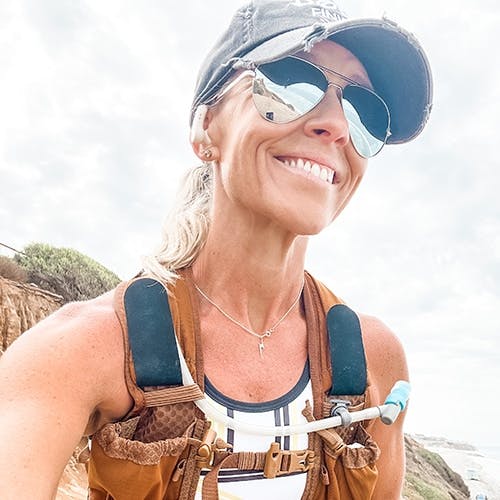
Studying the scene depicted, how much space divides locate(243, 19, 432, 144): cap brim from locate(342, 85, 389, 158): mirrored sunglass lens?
78 mm

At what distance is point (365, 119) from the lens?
224 centimetres

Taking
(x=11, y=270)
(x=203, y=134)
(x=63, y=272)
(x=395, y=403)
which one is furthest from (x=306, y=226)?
(x=63, y=272)

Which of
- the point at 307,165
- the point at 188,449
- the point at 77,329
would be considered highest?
the point at 307,165

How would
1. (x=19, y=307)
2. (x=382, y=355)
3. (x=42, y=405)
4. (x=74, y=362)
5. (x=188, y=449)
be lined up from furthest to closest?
(x=19, y=307)
(x=382, y=355)
(x=188, y=449)
(x=74, y=362)
(x=42, y=405)

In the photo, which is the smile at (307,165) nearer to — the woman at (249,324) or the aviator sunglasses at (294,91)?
the woman at (249,324)

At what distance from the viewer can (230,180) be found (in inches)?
84.9

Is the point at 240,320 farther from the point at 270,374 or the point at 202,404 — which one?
the point at 202,404

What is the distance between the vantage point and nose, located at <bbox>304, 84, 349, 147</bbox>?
2.08 meters

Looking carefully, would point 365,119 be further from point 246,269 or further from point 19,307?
point 19,307

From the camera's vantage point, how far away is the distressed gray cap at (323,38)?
1.99 m

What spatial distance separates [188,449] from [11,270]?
497 inches

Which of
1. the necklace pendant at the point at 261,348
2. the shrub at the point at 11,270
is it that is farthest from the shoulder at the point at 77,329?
the shrub at the point at 11,270

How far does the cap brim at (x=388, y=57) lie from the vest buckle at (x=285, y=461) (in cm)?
127

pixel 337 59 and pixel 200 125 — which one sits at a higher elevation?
pixel 337 59
